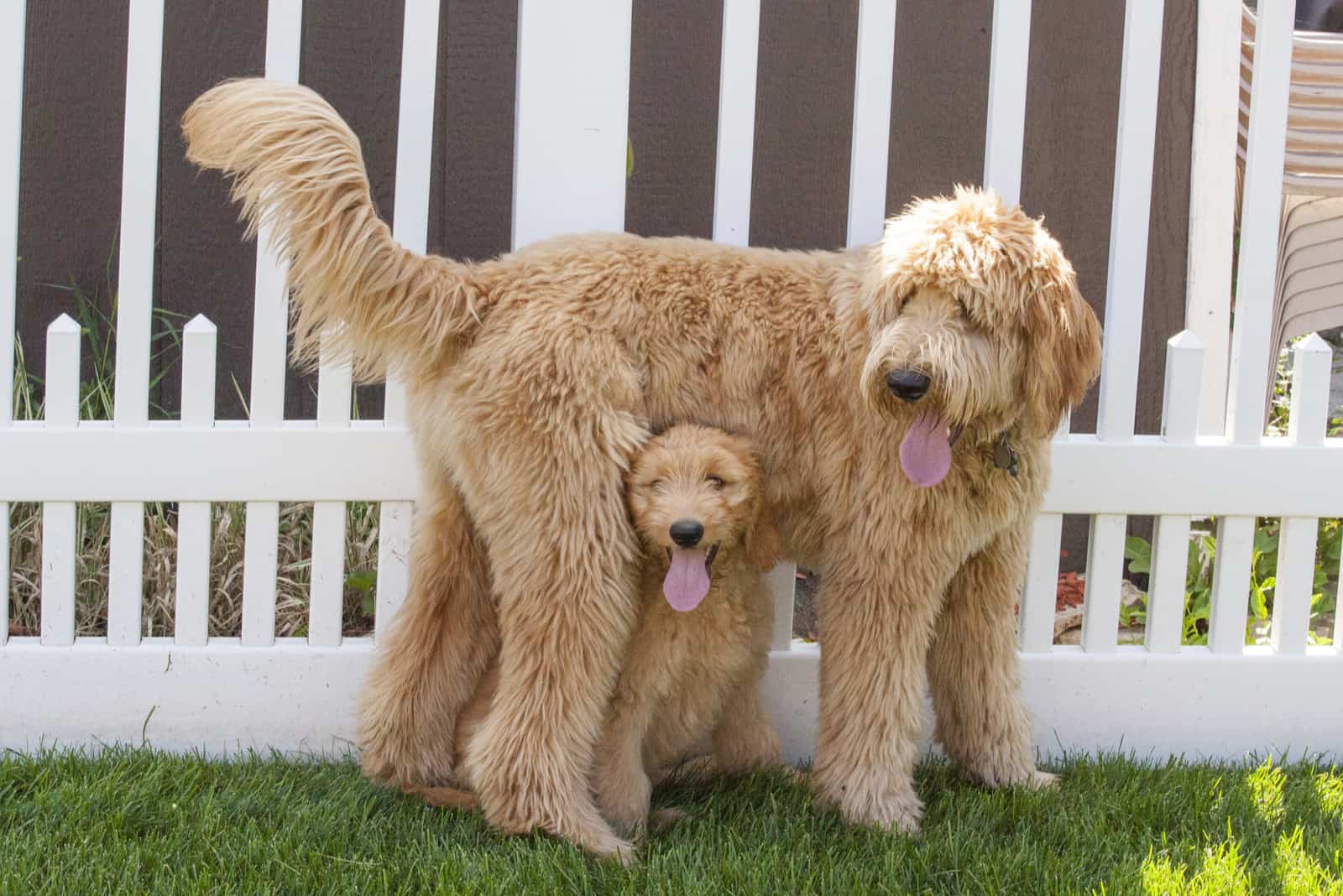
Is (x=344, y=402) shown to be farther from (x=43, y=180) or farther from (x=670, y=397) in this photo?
(x=43, y=180)

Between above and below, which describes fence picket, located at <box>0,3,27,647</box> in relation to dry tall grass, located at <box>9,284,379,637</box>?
above

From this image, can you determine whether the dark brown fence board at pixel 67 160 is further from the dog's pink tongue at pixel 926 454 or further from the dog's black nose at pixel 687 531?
the dog's pink tongue at pixel 926 454

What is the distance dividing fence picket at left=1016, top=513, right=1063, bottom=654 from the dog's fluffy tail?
1.76 m

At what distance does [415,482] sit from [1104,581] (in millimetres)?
1961

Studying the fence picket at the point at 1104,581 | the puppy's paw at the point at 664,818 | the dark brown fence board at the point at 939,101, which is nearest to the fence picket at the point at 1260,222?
the fence picket at the point at 1104,581

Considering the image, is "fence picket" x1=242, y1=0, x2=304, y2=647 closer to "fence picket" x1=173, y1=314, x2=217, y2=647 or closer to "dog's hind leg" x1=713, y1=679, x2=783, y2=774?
"fence picket" x1=173, y1=314, x2=217, y2=647

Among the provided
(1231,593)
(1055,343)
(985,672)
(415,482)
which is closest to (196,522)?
(415,482)

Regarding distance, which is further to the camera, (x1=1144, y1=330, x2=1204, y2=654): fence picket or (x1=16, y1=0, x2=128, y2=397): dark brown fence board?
(x1=16, y1=0, x2=128, y2=397): dark brown fence board

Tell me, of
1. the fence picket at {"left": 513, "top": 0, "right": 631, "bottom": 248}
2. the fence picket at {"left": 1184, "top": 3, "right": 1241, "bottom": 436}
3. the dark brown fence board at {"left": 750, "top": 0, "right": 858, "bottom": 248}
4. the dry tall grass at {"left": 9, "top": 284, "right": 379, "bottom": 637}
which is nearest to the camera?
the fence picket at {"left": 513, "top": 0, "right": 631, "bottom": 248}

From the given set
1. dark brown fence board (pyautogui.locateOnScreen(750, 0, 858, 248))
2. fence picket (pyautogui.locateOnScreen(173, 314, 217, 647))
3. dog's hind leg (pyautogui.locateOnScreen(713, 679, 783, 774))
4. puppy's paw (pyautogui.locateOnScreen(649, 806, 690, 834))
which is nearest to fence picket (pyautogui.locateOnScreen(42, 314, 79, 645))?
fence picket (pyautogui.locateOnScreen(173, 314, 217, 647))

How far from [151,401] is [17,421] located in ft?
4.50

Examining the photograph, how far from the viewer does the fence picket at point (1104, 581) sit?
12.0 feet

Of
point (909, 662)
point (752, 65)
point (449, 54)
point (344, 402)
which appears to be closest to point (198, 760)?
point (344, 402)

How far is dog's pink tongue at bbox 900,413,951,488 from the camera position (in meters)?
2.71
